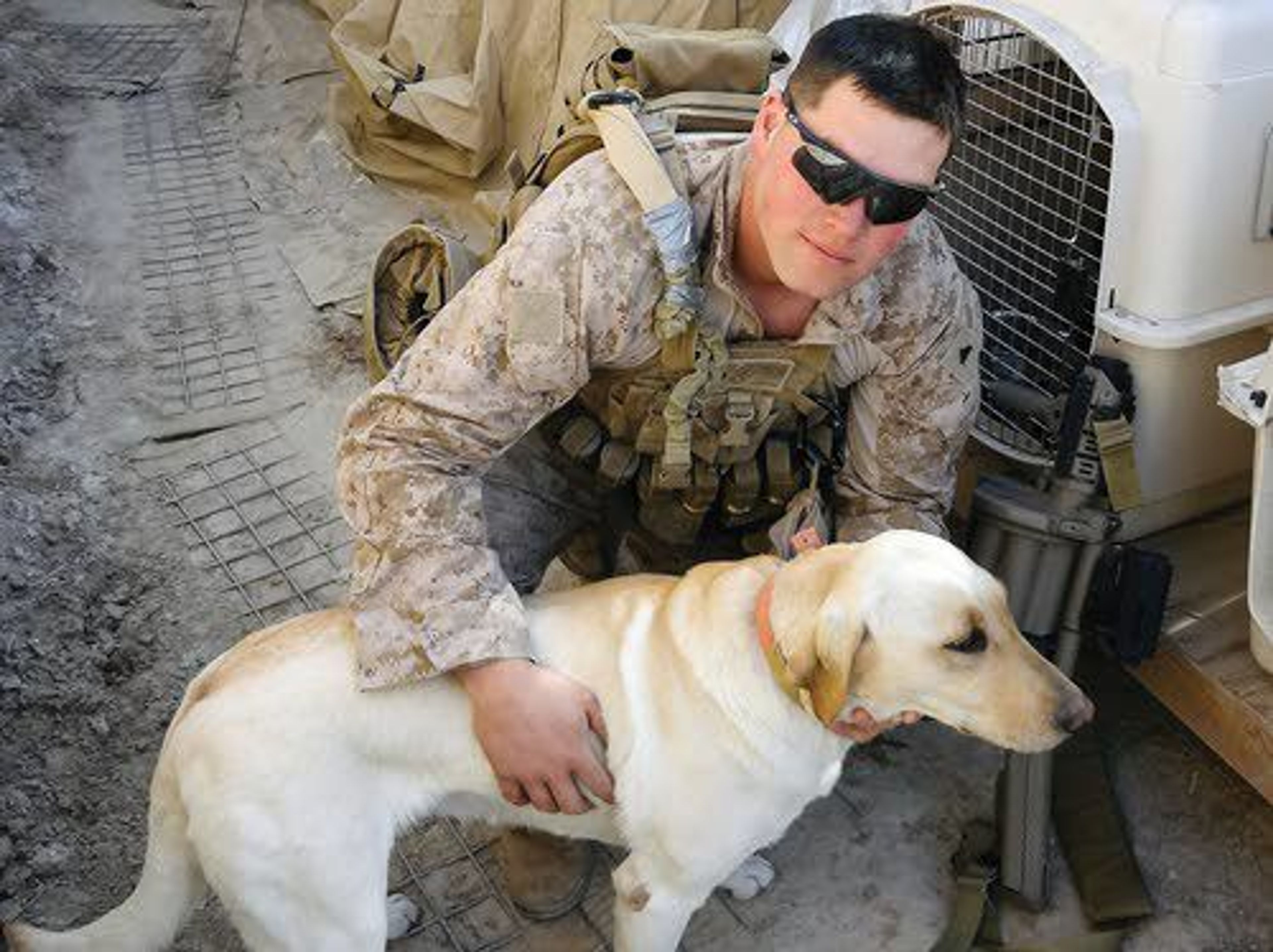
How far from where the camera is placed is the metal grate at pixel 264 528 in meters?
3.22

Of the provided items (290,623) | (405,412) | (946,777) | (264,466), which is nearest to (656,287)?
(405,412)

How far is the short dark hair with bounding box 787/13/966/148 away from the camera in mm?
1899

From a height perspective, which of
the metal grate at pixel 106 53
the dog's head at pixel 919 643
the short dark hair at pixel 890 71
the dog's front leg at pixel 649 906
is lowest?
the metal grate at pixel 106 53

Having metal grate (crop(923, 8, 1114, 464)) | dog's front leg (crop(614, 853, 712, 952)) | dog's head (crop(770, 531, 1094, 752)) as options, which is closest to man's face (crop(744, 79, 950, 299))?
dog's head (crop(770, 531, 1094, 752))

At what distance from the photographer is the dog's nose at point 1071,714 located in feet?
5.89

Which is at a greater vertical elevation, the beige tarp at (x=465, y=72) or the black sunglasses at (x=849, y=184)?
the black sunglasses at (x=849, y=184)

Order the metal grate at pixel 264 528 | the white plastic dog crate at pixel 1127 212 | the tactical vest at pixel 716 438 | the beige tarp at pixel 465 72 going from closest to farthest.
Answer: the white plastic dog crate at pixel 1127 212 → the tactical vest at pixel 716 438 → the metal grate at pixel 264 528 → the beige tarp at pixel 465 72

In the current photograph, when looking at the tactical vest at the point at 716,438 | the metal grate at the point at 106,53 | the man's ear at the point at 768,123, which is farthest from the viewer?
the metal grate at the point at 106,53

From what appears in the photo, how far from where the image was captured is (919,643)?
174 centimetres

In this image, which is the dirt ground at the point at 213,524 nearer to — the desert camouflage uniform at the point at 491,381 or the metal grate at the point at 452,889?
the metal grate at the point at 452,889

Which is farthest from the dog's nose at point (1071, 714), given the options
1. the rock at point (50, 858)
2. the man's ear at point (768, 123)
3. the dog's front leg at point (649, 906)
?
the rock at point (50, 858)

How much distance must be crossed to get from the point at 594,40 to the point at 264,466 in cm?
173

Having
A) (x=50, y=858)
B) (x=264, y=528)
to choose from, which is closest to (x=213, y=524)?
(x=264, y=528)

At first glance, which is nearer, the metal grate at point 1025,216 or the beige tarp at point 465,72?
the metal grate at point 1025,216
